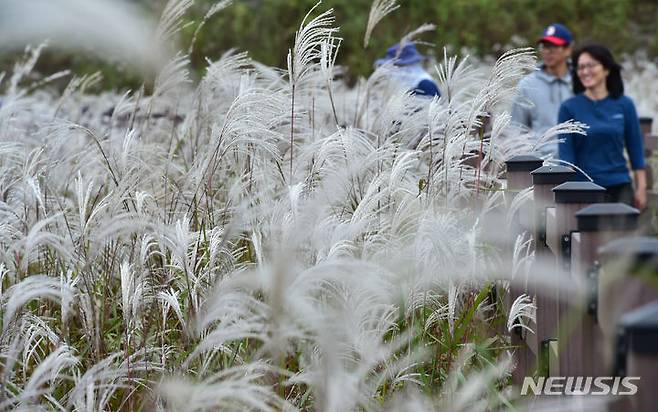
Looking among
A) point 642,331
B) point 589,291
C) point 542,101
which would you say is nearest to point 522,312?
point 589,291

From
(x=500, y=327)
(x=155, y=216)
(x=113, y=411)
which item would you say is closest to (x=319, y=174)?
(x=155, y=216)

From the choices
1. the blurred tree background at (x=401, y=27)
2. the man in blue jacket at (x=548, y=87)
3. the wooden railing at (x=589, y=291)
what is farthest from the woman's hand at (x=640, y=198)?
the blurred tree background at (x=401, y=27)

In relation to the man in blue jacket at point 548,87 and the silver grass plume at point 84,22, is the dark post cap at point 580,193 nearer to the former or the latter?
the silver grass plume at point 84,22

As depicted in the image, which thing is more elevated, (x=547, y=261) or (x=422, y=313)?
(x=547, y=261)

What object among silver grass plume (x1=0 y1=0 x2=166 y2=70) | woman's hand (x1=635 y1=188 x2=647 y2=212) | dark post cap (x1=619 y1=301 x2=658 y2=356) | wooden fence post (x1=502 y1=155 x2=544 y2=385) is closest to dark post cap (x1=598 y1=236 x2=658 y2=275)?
dark post cap (x1=619 y1=301 x2=658 y2=356)

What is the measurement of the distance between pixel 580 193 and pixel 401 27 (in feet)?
37.0

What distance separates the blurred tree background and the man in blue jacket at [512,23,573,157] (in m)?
6.40

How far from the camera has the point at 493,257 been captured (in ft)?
10.9

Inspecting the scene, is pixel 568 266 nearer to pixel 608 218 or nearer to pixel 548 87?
pixel 608 218

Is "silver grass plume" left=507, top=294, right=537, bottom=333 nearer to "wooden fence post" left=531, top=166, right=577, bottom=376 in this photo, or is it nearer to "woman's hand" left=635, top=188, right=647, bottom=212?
"wooden fence post" left=531, top=166, right=577, bottom=376

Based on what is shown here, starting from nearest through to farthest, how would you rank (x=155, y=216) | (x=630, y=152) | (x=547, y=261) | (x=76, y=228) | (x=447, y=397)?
(x=447, y=397)
(x=547, y=261)
(x=155, y=216)
(x=76, y=228)
(x=630, y=152)

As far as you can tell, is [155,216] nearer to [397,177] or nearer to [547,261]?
[397,177]

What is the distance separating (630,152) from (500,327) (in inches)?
83.5

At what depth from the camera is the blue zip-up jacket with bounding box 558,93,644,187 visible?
5.01 m
